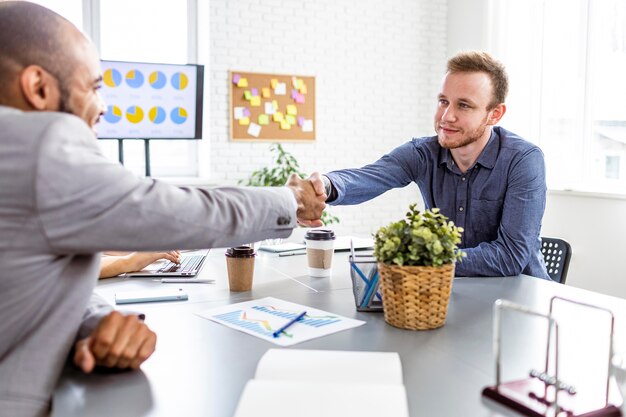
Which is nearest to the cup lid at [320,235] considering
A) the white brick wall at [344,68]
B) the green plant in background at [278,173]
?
the green plant in background at [278,173]

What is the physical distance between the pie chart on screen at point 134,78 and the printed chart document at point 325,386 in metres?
4.01

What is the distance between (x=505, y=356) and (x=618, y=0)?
429 centimetres

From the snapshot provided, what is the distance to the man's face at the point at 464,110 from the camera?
2.44 m

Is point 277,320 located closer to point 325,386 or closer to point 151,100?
point 325,386

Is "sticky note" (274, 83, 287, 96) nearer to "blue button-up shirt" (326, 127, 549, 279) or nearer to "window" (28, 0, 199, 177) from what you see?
"window" (28, 0, 199, 177)

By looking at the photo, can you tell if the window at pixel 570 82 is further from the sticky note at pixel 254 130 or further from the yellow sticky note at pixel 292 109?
the sticky note at pixel 254 130

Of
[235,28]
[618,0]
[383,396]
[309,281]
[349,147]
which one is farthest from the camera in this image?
[349,147]

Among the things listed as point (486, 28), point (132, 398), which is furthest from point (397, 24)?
point (132, 398)

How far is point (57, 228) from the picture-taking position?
0.91 metres

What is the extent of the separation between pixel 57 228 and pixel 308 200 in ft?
2.97

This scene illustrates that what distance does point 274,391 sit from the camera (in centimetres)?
89

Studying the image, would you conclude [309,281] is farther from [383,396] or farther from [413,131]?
[413,131]

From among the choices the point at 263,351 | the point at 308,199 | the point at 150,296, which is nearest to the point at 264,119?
the point at 308,199

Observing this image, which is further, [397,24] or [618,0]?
[397,24]
